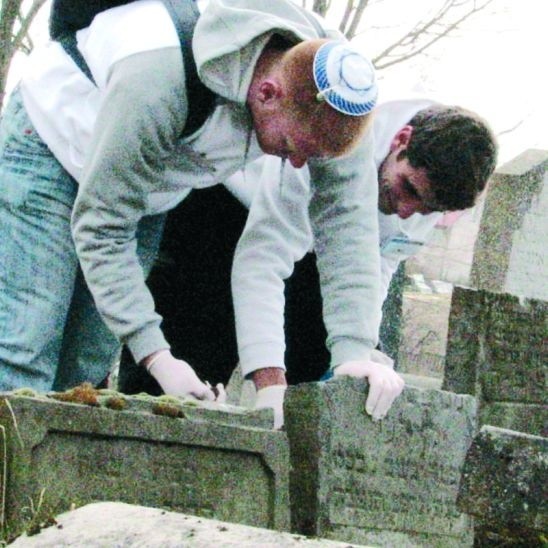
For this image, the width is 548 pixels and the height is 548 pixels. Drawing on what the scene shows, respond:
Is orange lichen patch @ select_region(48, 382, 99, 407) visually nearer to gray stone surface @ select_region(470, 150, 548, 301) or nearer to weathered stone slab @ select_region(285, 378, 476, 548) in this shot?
weathered stone slab @ select_region(285, 378, 476, 548)

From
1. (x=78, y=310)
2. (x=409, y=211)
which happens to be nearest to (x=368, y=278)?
(x=409, y=211)

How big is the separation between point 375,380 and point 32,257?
93 centimetres

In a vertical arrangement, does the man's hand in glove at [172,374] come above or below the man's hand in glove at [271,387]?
above

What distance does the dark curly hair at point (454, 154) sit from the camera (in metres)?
2.87

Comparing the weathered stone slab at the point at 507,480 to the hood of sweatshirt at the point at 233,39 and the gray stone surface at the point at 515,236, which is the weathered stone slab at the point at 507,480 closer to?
the hood of sweatshirt at the point at 233,39

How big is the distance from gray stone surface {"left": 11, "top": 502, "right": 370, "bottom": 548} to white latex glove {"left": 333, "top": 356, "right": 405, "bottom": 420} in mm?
1493

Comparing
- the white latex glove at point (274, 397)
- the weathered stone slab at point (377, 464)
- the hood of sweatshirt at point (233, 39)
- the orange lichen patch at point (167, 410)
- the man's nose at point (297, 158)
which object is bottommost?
the weathered stone slab at point (377, 464)

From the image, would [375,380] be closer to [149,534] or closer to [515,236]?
[149,534]

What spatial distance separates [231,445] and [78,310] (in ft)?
2.08

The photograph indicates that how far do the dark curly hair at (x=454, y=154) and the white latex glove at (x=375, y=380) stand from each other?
1.59 ft

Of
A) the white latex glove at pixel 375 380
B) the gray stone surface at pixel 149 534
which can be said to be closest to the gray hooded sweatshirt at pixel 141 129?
A: the white latex glove at pixel 375 380

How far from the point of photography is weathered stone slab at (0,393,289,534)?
83.4 inches

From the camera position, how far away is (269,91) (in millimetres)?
2311

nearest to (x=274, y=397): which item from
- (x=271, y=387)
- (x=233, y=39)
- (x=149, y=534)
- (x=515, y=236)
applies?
(x=271, y=387)
